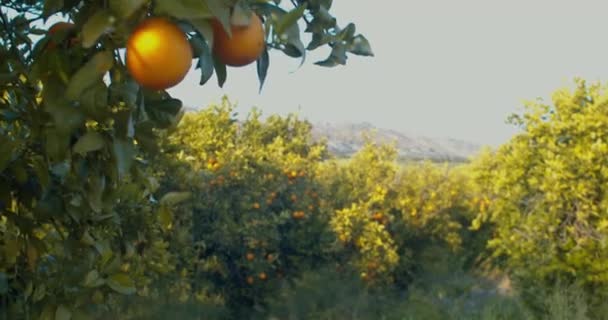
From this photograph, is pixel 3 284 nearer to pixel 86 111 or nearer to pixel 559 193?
pixel 86 111

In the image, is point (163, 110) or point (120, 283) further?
point (120, 283)

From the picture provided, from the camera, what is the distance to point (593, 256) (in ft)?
20.8

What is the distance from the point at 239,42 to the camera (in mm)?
1097

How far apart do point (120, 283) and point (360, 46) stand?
813mm

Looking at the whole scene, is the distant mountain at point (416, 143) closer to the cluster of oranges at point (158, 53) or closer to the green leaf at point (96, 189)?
the green leaf at point (96, 189)

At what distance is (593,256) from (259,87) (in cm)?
564

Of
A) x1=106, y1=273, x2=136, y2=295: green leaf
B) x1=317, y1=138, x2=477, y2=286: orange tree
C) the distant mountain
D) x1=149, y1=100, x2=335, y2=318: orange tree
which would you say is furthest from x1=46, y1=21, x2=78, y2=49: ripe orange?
the distant mountain

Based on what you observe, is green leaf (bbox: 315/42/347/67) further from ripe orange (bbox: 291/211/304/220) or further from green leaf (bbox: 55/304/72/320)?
ripe orange (bbox: 291/211/304/220)

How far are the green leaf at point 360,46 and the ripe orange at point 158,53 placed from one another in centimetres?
A: 58

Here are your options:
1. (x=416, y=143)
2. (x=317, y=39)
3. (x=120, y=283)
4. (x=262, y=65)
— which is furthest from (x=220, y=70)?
(x=416, y=143)

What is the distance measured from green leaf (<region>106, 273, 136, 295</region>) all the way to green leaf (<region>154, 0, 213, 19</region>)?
1046 millimetres

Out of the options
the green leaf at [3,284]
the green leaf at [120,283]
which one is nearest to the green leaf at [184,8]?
the green leaf at [120,283]

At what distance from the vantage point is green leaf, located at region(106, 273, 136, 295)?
1.87 meters

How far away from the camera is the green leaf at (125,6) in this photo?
37.3 inches
